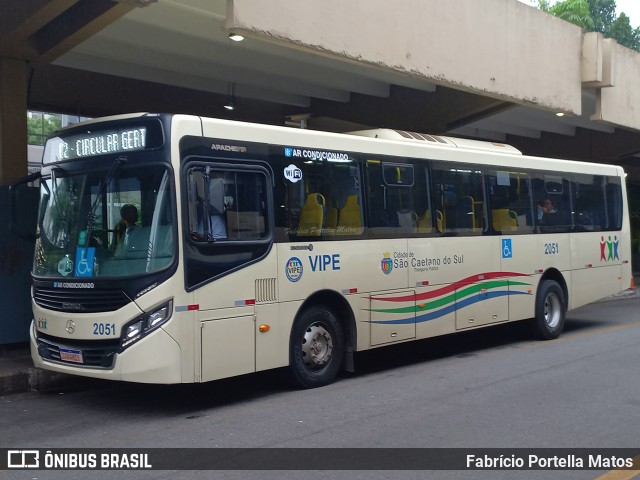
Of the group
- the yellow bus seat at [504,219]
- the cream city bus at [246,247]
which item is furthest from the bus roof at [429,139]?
the yellow bus seat at [504,219]

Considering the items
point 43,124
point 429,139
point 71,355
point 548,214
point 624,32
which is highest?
point 624,32

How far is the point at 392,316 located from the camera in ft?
33.5

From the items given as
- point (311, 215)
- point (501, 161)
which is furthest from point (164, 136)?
point (501, 161)

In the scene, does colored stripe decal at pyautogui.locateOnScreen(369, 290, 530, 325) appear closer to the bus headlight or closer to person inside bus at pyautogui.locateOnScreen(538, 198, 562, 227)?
person inside bus at pyautogui.locateOnScreen(538, 198, 562, 227)

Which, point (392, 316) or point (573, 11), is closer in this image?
point (392, 316)

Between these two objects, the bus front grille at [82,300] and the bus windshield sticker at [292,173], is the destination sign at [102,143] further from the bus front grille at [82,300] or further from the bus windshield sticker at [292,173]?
the bus windshield sticker at [292,173]

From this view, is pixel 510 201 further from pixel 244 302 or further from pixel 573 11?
pixel 573 11

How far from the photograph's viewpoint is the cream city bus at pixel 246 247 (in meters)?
7.71

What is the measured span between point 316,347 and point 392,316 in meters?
1.45

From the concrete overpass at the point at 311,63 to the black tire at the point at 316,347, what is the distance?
169 inches
